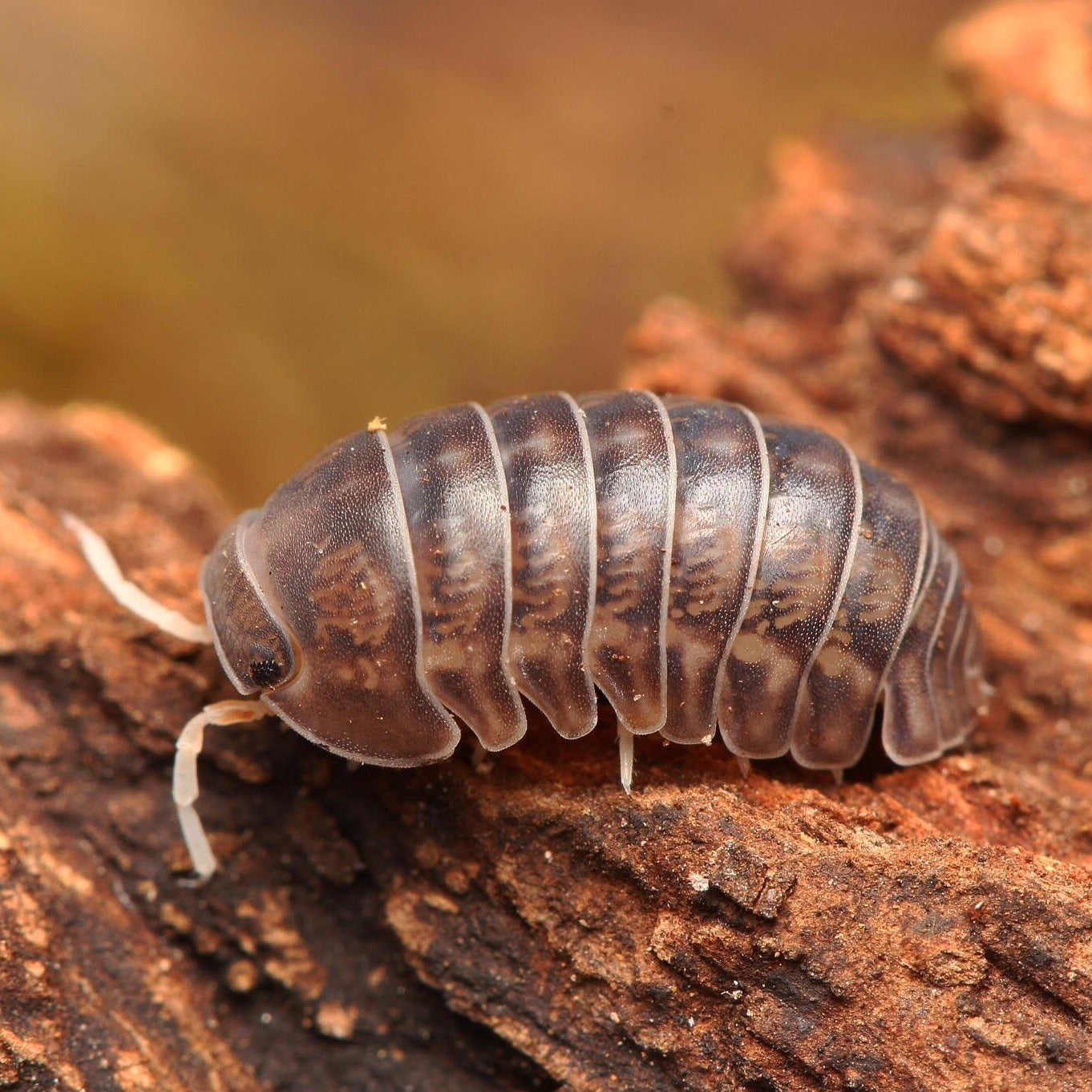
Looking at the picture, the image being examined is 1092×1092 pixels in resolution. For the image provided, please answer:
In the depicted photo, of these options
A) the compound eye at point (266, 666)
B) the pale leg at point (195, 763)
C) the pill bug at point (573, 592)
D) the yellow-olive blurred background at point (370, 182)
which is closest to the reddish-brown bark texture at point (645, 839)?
the pale leg at point (195, 763)

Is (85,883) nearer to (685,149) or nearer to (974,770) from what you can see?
(974,770)

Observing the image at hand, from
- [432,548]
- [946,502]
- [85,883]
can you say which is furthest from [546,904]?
[946,502]

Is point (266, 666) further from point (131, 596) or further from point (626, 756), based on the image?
point (626, 756)

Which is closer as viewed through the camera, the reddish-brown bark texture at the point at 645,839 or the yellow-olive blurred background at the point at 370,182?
the reddish-brown bark texture at the point at 645,839

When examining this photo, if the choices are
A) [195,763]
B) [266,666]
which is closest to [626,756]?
[266,666]

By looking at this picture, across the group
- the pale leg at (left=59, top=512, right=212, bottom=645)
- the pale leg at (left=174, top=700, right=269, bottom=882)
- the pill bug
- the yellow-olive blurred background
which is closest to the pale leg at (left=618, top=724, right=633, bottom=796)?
the pill bug

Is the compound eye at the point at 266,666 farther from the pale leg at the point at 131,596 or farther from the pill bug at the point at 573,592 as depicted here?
the pale leg at the point at 131,596
